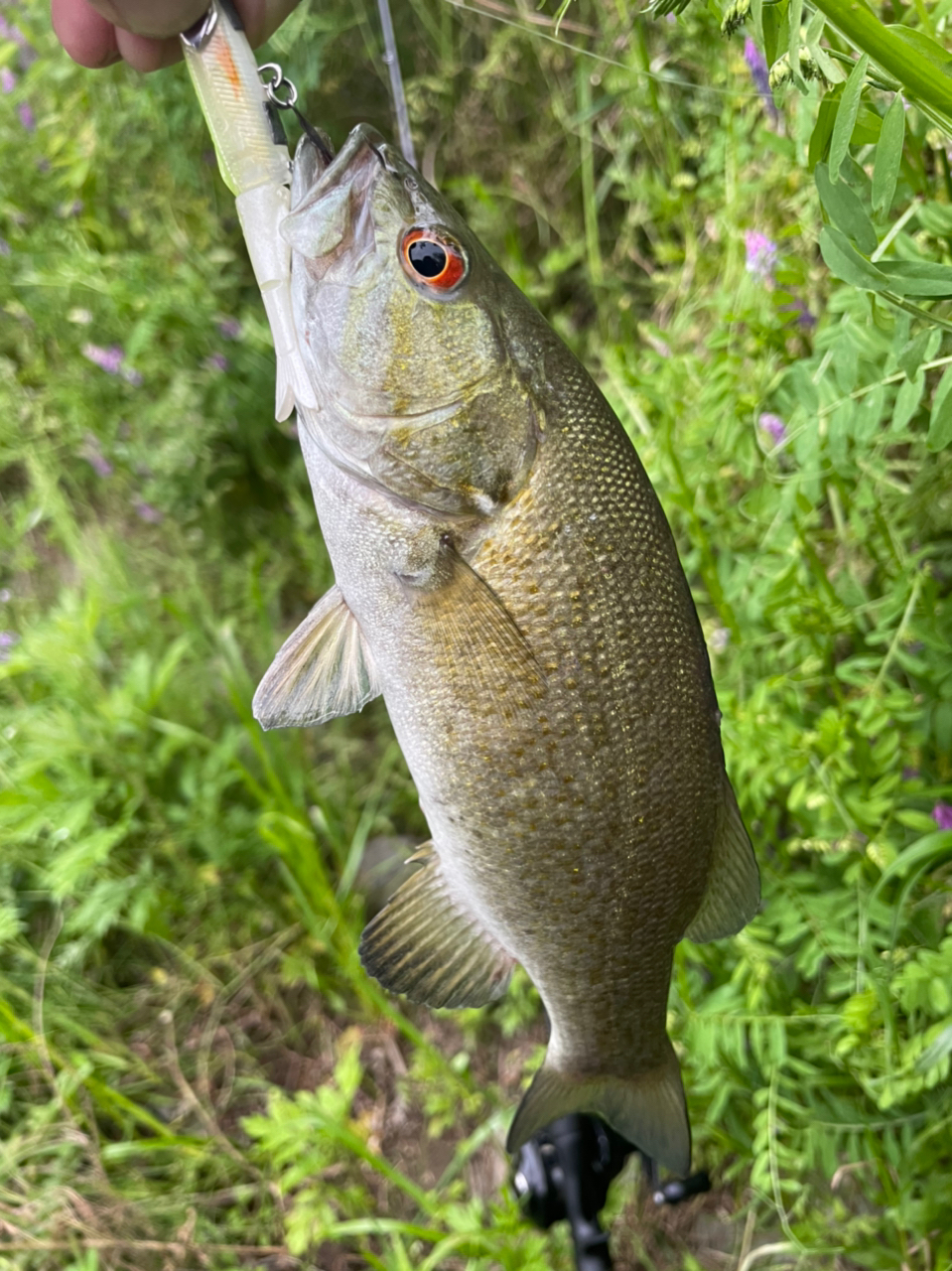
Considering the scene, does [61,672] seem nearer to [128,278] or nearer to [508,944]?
[128,278]

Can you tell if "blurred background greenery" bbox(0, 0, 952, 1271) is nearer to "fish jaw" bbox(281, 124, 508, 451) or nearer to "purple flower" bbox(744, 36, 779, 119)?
"purple flower" bbox(744, 36, 779, 119)

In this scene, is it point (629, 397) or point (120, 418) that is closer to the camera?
point (629, 397)

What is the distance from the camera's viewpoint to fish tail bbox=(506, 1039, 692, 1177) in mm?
1058

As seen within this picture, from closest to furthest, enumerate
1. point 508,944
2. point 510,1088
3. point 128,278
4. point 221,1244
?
point 508,944, point 221,1244, point 510,1088, point 128,278

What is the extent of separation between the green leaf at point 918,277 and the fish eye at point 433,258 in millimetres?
437

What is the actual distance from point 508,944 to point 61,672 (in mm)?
1808

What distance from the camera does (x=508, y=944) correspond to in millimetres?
1066

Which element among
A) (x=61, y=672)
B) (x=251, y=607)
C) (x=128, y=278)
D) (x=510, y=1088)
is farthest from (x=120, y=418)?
(x=510, y=1088)

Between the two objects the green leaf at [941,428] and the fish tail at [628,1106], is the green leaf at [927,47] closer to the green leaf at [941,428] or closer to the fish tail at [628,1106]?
the green leaf at [941,428]

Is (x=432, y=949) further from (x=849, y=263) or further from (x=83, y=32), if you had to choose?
(x=83, y=32)

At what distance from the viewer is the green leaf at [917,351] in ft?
2.76

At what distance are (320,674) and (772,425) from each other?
102 cm

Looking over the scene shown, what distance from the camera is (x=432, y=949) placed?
107 centimetres

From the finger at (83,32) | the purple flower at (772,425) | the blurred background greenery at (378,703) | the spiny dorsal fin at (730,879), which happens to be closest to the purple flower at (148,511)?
the blurred background greenery at (378,703)
